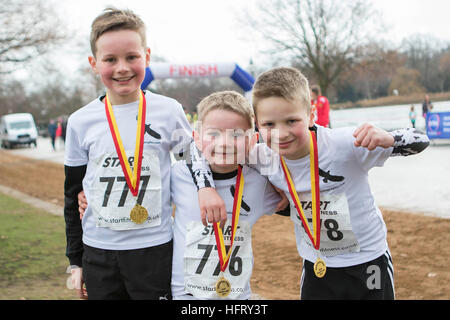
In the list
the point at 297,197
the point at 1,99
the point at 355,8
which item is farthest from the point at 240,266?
the point at 1,99

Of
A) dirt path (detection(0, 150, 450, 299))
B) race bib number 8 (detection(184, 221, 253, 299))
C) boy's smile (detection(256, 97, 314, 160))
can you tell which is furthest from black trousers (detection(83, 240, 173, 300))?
dirt path (detection(0, 150, 450, 299))

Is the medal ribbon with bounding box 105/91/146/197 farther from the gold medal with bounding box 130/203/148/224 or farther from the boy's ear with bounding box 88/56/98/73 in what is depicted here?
the boy's ear with bounding box 88/56/98/73

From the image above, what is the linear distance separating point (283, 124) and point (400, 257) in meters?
3.59

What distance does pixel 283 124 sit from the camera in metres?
2.07

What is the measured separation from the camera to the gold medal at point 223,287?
2.07 m

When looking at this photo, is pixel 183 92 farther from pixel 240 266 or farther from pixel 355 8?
pixel 240 266

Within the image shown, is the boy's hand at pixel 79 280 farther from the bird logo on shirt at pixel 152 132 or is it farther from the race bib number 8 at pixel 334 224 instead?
the race bib number 8 at pixel 334 224

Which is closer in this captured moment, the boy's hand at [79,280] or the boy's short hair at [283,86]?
the boy's short hair at [283,86]

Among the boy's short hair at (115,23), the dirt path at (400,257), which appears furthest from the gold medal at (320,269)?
the dirt path at (400,257)

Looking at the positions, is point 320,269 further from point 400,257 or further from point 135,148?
point 400,257

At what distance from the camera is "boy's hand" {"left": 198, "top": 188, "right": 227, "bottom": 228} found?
198 centimetres

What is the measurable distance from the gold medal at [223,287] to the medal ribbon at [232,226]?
0.05 m
